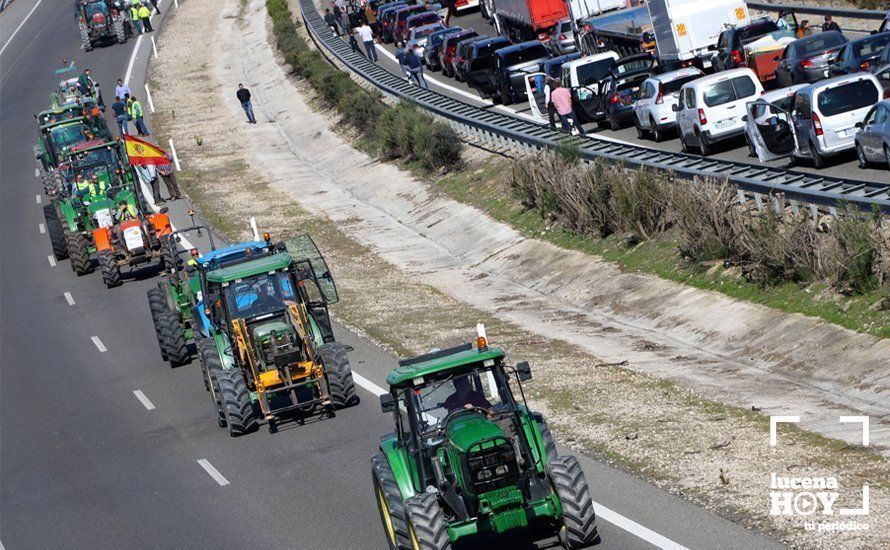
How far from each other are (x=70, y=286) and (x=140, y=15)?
4349cm

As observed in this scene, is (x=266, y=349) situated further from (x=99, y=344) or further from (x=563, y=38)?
(x=563, y=38)

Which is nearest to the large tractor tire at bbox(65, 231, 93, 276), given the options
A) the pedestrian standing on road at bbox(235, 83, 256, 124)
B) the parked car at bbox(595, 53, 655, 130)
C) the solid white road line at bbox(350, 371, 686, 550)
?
the parked car at bbox(595, 53, 655, 130)

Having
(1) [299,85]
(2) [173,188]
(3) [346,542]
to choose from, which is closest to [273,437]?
(3) [346,542]

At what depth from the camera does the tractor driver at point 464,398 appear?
12.7 m

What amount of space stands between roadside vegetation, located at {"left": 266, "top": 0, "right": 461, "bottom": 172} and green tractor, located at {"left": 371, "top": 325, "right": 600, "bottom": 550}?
2614 cm

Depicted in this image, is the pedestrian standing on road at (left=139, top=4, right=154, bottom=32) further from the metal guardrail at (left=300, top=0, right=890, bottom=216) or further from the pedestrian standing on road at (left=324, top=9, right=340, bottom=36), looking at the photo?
the metal guardrail at (left=300, top=0, right=890, bottom=216)

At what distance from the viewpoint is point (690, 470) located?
49.0 feet

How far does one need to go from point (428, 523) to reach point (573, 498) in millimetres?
1256

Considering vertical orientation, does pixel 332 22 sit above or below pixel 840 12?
above

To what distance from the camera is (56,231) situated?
3741 centimetres

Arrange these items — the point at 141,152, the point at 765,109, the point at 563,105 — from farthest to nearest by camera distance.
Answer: the point at 563,105, the point at 141,152, the point at 765,109

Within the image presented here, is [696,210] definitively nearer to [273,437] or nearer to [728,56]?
[273,437]

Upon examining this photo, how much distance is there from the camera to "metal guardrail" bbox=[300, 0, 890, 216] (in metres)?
21.6

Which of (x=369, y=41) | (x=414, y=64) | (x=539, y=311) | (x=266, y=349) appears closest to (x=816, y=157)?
(x=539, y=311)
